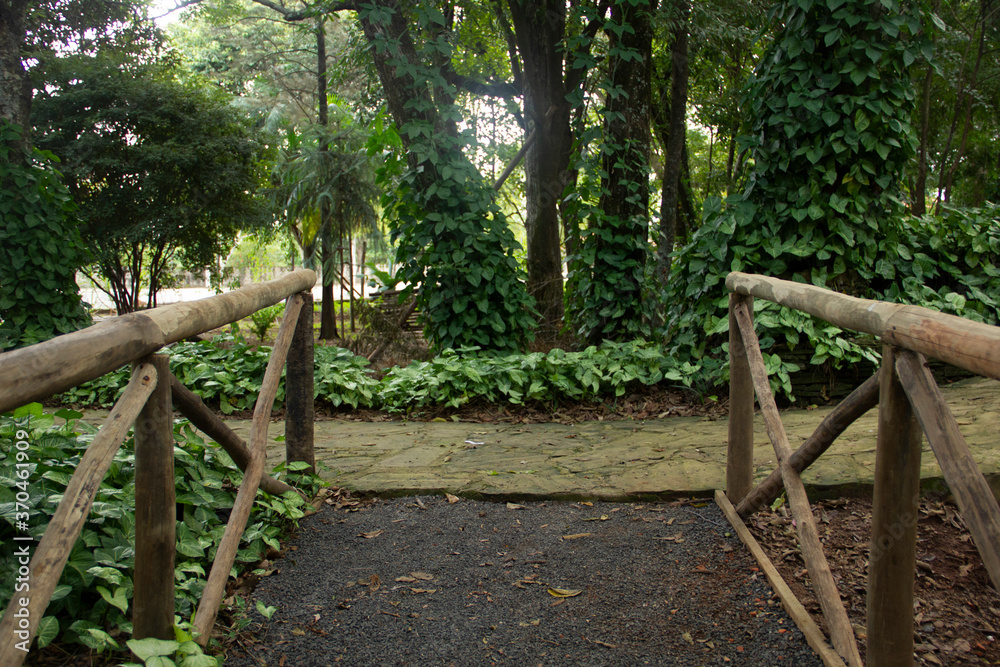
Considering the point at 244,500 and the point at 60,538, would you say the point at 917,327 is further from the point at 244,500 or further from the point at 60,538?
the point at 244,500

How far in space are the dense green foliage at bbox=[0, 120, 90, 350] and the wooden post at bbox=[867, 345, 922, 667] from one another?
7245 mm

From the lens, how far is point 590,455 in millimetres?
3859

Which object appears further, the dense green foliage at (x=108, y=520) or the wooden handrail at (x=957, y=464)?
the dense green foliage at (x=108, y=520)

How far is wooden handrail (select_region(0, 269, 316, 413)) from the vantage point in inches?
43.3

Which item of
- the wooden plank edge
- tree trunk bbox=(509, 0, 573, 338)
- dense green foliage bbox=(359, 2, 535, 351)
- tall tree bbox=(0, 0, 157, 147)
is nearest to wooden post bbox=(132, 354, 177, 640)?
the wooden plank edge

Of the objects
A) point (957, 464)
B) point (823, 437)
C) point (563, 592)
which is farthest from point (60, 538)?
point (823, 437)

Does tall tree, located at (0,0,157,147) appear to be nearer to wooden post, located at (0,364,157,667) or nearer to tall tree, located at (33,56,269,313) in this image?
tall tree, located at (33,56,269,313)

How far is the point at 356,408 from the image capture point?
17.7 ft

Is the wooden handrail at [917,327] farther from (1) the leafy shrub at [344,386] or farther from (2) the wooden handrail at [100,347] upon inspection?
(1) the leafy shrub at [344,386]

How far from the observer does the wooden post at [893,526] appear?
5.09 feet

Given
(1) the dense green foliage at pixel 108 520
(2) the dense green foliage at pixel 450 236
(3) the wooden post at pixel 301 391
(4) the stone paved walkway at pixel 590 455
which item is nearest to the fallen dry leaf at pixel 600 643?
(4) the stone paved walkway at pixel 590 455

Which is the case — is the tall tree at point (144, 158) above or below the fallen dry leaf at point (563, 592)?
above

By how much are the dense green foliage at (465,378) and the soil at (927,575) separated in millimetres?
2090

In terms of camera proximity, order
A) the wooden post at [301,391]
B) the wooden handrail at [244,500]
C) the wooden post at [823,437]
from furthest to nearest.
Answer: the wooden post at [301,391] < the wooden handrail at [244,500] < the wooden post at [823,437]
